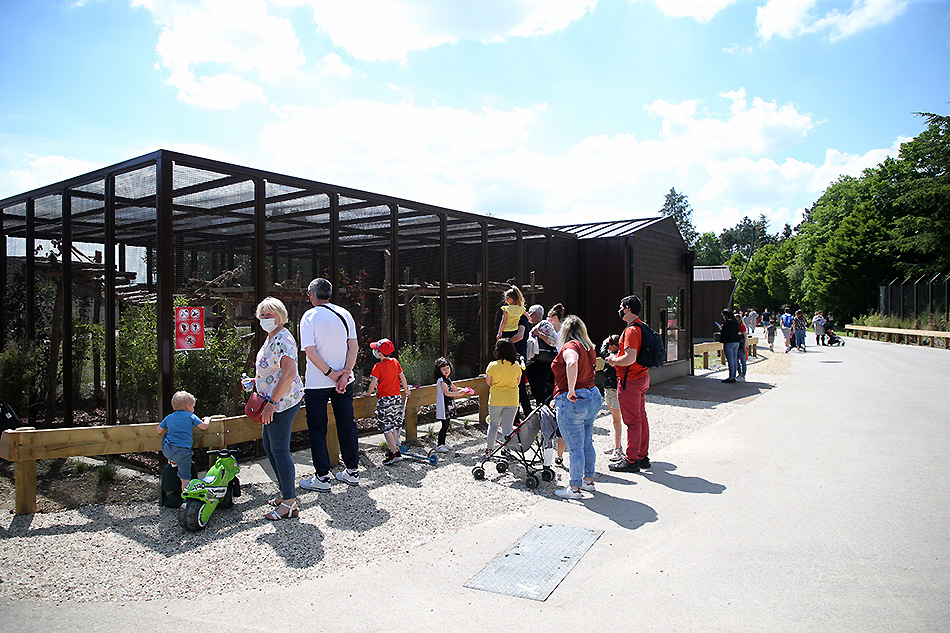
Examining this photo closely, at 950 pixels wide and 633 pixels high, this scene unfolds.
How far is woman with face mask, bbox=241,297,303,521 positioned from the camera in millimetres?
4898

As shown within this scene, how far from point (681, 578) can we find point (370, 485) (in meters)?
3.09

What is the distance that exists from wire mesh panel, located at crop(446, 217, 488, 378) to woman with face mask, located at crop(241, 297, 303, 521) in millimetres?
5054

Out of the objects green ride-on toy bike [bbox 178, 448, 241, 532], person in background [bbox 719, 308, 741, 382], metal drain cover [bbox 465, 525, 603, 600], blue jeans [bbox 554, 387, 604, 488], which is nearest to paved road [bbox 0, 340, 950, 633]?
metal drain cover [bbox 465, 525, 603, 600]

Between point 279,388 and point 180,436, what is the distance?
102 centimetres

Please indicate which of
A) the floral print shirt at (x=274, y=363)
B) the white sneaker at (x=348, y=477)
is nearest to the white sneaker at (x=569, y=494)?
the white sneaker at (x=348, y=477)

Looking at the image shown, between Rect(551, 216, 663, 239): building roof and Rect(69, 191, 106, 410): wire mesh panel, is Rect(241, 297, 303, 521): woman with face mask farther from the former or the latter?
Rect(551, 216, 663, 239): building roof

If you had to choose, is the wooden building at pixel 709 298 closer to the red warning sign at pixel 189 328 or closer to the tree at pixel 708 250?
the red warning sign at pixel 189 328

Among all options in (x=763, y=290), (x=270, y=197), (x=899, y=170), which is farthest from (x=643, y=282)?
(x=763, y=290)

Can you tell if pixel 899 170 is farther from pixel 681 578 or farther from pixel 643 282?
pixel 681 578

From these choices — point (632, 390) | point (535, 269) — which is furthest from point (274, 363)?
point (535, 269)

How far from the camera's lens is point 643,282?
1340 cm

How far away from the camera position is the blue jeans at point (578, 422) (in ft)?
18.4

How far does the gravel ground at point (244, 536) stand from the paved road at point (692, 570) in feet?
0.66

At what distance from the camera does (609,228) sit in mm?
13867
